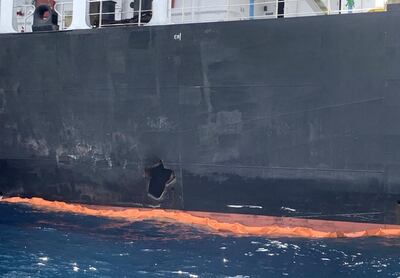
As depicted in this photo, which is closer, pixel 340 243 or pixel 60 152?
pixel 340 243

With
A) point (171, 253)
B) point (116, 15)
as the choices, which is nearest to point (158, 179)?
point (171, 253)

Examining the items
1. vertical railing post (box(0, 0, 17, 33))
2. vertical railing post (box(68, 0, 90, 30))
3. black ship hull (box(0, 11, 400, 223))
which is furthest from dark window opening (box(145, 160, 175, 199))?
vertical railing post (box(0, 0, 17, 33))

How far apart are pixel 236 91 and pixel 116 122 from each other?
2527 millimetres

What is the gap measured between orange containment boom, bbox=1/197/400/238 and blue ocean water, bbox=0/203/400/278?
28 cm

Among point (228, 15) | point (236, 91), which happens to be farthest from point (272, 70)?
point (228, 15)

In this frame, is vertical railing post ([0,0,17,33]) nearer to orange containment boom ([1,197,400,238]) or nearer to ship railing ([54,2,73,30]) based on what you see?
ship railing ([54,2,73,30])

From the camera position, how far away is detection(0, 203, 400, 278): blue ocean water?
705 centimetres

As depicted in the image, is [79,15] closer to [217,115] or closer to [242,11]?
[242,11]

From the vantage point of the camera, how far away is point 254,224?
9.40 meters

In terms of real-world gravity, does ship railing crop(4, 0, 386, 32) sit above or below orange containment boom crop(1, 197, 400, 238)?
above

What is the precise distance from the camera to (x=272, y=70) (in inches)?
364

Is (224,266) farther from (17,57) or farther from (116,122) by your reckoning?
(17,57)

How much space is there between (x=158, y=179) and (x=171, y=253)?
2575 mm

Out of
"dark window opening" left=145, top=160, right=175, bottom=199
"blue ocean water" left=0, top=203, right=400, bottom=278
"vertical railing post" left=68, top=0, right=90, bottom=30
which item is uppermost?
"vertical railing post" left=68, top=0, right=90, bottom=30
